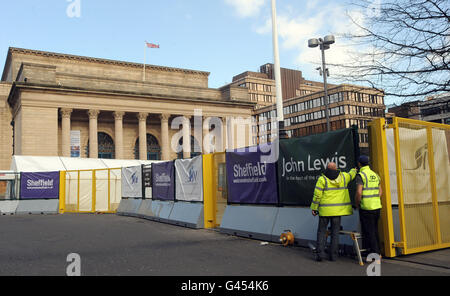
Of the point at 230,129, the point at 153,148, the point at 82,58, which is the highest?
the point at 82,58

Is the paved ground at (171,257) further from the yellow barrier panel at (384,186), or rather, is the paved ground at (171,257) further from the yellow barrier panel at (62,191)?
the yellow barrier panel at (62,191)

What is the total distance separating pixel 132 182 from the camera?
20.1 meters

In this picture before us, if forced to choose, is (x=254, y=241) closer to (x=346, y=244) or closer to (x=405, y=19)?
(x=346, y=244)

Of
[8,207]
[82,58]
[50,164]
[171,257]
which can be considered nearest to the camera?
[171,257]

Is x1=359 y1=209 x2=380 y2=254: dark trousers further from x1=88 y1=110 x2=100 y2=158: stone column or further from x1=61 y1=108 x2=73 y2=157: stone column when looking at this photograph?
x1=88 y1=110 x2=100 y2=158: stone column

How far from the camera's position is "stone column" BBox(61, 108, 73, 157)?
144 feet

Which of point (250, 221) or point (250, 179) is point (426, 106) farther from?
point (250, 221)

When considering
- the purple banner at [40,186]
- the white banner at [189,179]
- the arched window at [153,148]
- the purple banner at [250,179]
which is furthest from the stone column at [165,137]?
the purple banner at [250,179]

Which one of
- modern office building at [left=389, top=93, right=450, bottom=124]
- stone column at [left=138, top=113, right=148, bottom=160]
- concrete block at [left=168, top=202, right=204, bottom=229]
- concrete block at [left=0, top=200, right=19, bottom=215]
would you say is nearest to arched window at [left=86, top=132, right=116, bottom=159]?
stone column at [left=138, top=113, right=148, bottom=160]

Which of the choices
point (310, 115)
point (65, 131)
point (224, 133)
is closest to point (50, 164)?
point (65, 131)

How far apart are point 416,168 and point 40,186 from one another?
2264cm

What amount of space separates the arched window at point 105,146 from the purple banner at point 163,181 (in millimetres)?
34888
